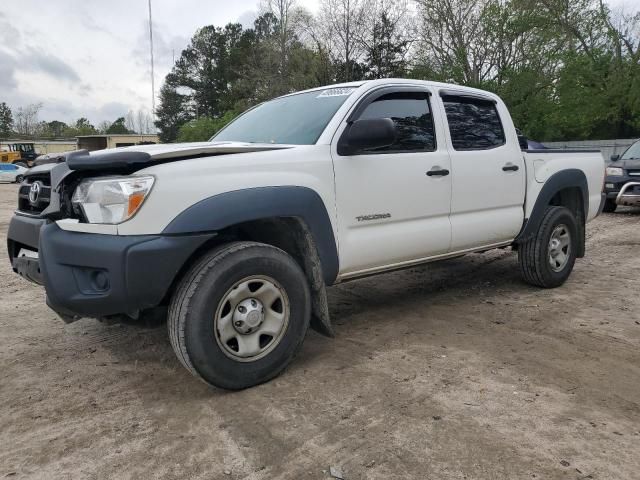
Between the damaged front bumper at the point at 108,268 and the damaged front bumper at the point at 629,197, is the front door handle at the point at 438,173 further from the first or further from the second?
the damaged front bumper at the point at 629,197

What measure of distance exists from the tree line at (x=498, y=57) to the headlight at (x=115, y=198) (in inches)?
1159

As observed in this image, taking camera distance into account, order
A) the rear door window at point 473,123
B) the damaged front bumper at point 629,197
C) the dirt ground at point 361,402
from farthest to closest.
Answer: the damaged front bumper at point 629,197 < the rear door window at point 473,123 < the dirt ground at point 361,402

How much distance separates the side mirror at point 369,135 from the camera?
329cm

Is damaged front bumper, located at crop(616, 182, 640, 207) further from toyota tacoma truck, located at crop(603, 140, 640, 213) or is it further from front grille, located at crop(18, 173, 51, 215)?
front grille, located at crop(18, 173, 51, 215)

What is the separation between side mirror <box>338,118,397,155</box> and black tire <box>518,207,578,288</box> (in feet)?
7.95

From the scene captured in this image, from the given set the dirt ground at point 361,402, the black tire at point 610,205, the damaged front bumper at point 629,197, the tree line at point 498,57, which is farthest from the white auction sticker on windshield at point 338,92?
the tree line at point 498,57

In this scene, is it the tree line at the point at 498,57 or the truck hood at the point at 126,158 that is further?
the tree line at the point at 498,57

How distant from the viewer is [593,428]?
2598 mm

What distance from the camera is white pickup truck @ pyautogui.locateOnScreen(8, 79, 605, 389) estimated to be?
2736mm

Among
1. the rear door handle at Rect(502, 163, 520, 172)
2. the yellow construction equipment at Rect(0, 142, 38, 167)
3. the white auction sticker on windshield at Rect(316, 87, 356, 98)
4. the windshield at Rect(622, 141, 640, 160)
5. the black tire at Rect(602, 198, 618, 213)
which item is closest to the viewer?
the white auction sticker on windshield at Rect(316, 87, 356, 98)

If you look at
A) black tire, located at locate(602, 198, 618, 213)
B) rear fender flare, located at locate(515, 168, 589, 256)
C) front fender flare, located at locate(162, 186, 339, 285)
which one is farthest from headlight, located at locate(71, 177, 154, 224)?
black tire, located at locate(602, 198, 618, 213)

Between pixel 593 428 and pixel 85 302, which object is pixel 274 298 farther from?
pixel 593 428

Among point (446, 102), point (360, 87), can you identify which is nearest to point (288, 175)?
point (360, 87)

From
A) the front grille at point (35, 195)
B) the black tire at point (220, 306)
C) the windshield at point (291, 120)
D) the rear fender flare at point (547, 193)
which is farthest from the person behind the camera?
the rear fender flare at point (547, 193)
